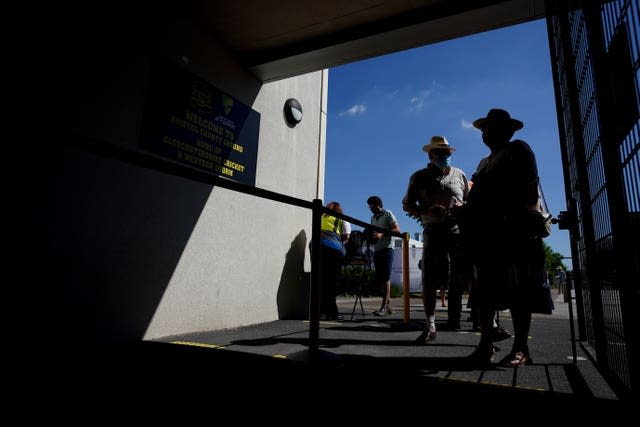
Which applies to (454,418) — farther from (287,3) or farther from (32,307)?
(287,3)

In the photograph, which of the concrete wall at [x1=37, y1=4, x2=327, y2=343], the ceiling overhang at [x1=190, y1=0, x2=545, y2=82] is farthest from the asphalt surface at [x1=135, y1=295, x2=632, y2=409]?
the ceiling overhang at [x1=190, y1=0, x2=545, y2=82]

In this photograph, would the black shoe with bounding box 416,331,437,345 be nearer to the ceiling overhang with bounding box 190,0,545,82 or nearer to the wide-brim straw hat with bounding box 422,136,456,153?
the wide-brim straw hat with bounding box 422,136,456,153

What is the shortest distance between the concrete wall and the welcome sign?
11cm

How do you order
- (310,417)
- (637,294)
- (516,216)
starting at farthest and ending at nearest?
(516,216), (637,294), (310,417)

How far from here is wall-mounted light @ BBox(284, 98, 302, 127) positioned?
5.00 meters

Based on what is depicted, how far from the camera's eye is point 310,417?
4.62 feet

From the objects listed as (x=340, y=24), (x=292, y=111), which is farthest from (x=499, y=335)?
(x=292, y=111)

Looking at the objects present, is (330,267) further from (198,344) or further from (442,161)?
(198,344)

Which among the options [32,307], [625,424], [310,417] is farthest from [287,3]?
[625,424]

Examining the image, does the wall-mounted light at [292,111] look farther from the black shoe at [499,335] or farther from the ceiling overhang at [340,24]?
the black shoe at [499,335]

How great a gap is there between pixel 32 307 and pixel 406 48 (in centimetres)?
389

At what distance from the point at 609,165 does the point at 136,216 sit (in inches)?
124

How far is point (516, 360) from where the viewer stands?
2.40 metres

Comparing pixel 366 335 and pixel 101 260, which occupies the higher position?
pixel 101 260
